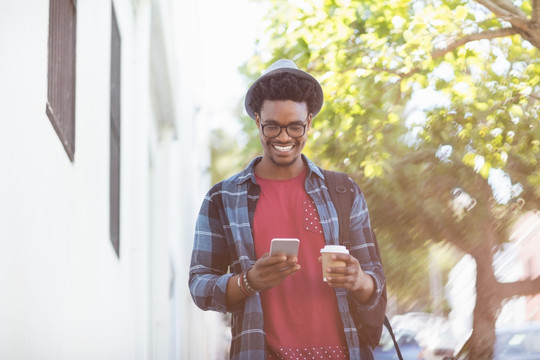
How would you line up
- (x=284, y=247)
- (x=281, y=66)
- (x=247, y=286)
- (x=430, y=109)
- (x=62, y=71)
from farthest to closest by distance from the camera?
(x=430, y=109) → (x=62, y=71) → (x=281, y=66) → (x=247, y=286) → (x=284, y=247)

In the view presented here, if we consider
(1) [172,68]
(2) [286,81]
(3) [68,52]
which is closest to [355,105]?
(1) [172,68]

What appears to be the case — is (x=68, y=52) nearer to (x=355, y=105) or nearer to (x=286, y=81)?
(x=286, y=81)

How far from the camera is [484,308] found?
9.43 metres

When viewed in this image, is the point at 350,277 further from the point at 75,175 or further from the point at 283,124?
the point at 75,175

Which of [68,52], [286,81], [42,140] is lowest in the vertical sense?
[42,140]

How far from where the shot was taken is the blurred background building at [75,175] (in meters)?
2.09

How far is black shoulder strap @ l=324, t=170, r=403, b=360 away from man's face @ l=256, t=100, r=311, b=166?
16 cm

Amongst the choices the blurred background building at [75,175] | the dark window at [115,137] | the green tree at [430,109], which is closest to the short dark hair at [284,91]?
the blurred background building at [75,175]

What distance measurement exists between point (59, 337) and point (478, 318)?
24.3 feet

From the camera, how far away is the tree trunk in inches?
357

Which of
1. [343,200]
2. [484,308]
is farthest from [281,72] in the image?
[484,308]

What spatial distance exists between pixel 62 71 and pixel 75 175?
0.40 metres

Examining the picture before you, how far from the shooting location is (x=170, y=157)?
10.9 meters

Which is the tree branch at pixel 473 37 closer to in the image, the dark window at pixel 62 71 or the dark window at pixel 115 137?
the dark window at pixel 115 137
